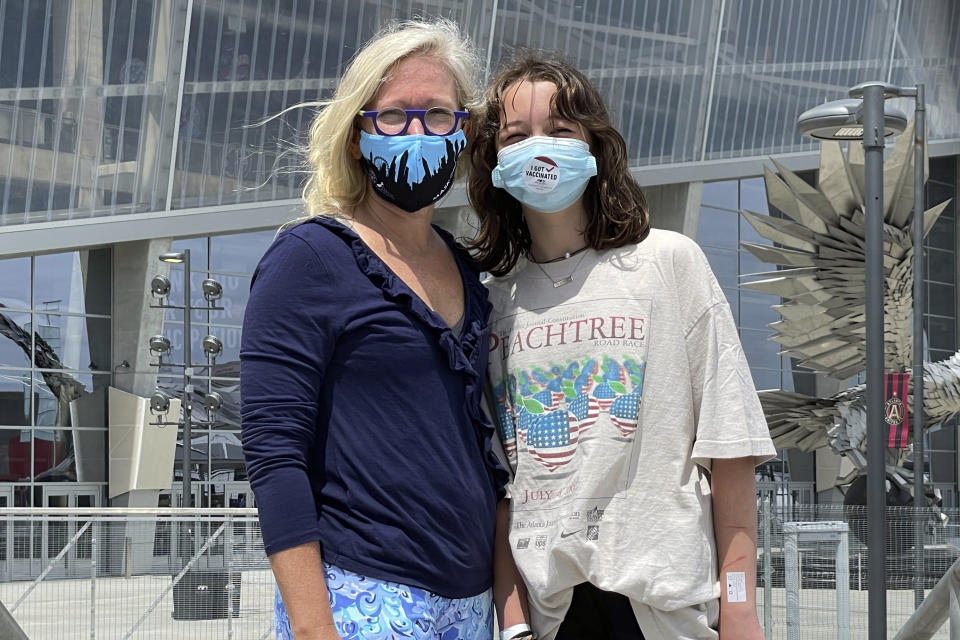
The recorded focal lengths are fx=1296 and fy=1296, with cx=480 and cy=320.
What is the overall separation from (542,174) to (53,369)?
25.7m

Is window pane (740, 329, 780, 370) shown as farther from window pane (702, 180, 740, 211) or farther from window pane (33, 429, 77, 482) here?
window pane (33, 429, 77, 482)

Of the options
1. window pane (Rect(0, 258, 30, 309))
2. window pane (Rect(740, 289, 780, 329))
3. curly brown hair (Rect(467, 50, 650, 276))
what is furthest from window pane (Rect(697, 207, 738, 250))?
curly brown hair (Rect(467, 50, 650, 276))

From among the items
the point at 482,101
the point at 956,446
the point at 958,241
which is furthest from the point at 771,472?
the point at 482,101

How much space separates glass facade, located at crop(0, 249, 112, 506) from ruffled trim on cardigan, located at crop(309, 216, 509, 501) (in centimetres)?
2529

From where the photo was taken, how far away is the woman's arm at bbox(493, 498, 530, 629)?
8.38ft

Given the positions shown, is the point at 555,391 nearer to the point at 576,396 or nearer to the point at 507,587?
the point at 576,396

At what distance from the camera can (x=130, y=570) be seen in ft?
31.9

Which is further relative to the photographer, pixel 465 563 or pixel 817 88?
pixel 817 88

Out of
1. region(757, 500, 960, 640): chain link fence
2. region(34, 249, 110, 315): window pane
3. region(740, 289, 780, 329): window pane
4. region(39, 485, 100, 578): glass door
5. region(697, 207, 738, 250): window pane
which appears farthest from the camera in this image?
region(740, 289, 780, 329): window pane

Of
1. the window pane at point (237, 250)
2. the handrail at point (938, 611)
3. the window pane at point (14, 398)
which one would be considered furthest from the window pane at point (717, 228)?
the handrail at point (938, 611)

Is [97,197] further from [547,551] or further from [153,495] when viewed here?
[547,551]

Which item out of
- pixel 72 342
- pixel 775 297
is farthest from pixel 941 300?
pixel 72 342

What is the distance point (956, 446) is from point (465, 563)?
44.4m

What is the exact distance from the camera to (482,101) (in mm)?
2781
